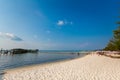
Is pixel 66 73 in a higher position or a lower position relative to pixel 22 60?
higher

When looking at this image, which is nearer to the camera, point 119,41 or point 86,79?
point 86,79

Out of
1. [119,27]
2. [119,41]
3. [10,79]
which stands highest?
[119,27]

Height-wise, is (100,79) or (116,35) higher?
(116,35)

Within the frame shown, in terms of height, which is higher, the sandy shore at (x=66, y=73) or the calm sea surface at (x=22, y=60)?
the sandy shore at (x=66, y=73)

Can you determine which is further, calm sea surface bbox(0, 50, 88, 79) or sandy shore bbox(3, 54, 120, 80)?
calm sea surface bbox(0, 50, 88, 79)

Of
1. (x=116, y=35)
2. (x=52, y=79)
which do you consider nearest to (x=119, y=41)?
(x=116, y=35)

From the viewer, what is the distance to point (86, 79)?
843 centimetres

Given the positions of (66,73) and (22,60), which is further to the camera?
(22,60)

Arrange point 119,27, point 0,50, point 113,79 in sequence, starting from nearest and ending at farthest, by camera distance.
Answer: point 113,79 < point 119,27 < point 0,50

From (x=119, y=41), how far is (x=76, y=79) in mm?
24606

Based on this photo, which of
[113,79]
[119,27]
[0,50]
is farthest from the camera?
[0,50]

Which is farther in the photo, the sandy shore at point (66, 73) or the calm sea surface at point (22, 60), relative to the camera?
the calm sea surface at point (22, 60)

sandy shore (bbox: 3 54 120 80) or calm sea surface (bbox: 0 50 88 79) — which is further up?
sandy shore (bbox: 3 54 120 80)

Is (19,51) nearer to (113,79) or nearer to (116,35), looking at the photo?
(116,35)
